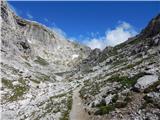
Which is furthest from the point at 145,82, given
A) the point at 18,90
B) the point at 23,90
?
the point at 18,90

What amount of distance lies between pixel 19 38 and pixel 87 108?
159 metres

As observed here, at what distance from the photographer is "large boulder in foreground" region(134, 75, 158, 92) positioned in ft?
126

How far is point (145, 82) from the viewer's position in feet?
129

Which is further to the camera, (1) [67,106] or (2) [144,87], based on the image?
(1) [67,106]

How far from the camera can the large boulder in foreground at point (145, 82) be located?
38.4 meters

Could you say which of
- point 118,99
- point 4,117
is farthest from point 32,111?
point 118,99

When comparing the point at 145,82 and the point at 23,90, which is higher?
the point at 23,90

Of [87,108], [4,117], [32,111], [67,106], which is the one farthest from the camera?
[4,117]

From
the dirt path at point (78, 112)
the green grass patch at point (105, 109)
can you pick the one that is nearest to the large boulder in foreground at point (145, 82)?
the green grass patch at point (105, 109)

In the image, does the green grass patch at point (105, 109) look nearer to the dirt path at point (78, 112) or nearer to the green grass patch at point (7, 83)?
the dirt path at point (78, 112)

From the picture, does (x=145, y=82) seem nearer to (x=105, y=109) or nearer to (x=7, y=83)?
(x=105, y=109)

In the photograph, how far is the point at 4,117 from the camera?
5475 cm

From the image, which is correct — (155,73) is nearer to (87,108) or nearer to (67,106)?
(87,108)

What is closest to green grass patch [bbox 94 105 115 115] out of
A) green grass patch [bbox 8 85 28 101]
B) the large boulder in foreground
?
the large boulder in foreground
